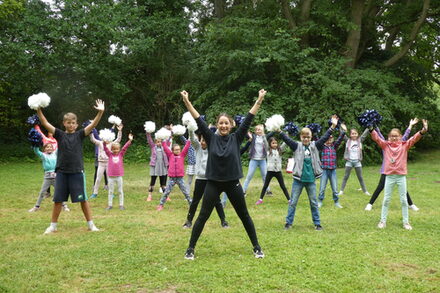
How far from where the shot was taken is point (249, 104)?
20875 mm

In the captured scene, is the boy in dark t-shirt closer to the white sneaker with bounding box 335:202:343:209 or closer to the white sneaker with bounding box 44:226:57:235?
the white sneaker with bounding box 44:226:57:235

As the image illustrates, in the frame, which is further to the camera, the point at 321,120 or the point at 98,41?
the point at 98,41

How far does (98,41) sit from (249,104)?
8.75 m

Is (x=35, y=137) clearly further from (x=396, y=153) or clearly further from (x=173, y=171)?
(x=396, y=153)

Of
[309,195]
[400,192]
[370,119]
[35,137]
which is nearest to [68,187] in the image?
[35,137]

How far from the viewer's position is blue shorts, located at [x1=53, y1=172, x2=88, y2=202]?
279 inches

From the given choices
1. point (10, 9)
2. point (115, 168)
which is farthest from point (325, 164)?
point (10, 9)

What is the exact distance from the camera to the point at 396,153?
7.73 m

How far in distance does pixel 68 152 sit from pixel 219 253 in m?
3.11

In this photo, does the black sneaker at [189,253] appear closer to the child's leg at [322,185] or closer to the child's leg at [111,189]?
the child's leg at [111,189]

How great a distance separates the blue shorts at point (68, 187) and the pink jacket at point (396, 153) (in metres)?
5.46

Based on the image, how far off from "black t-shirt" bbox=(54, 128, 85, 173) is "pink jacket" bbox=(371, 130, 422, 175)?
17.8 ft

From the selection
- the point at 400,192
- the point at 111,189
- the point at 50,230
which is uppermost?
the point at 400,192

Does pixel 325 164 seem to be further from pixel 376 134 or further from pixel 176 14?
pixel 176 14
